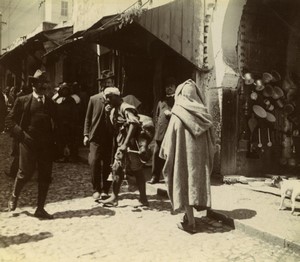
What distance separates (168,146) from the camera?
5.19 m

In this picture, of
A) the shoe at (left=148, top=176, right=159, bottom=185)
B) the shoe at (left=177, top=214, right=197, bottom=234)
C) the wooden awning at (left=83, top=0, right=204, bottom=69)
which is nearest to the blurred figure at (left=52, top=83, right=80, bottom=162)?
the wooden awning at (left=83, top=0, right=204, bottom=69)

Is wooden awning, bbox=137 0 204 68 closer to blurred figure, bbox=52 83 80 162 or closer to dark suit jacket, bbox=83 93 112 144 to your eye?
dark suit jacket, bbox=83 93 112 144

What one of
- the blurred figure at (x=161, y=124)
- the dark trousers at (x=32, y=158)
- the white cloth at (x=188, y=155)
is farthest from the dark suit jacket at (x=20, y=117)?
the blurred figure at (x=161, y=124)

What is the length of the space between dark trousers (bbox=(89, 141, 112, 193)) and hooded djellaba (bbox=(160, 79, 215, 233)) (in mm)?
1711

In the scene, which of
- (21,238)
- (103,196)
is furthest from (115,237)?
(103,196)

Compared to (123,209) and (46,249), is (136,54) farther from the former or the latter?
(46,249)

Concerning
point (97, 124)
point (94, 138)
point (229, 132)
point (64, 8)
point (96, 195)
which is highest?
point (64, 8)

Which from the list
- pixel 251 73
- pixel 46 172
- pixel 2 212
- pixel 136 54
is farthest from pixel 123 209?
pixel 136 54

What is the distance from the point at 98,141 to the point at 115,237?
2134mm

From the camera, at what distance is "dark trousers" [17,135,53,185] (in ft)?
18.2

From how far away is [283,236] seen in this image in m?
4.64

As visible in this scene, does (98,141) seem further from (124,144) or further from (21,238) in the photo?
(21,238)

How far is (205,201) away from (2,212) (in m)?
2.86

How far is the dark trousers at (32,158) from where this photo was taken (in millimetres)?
5543
